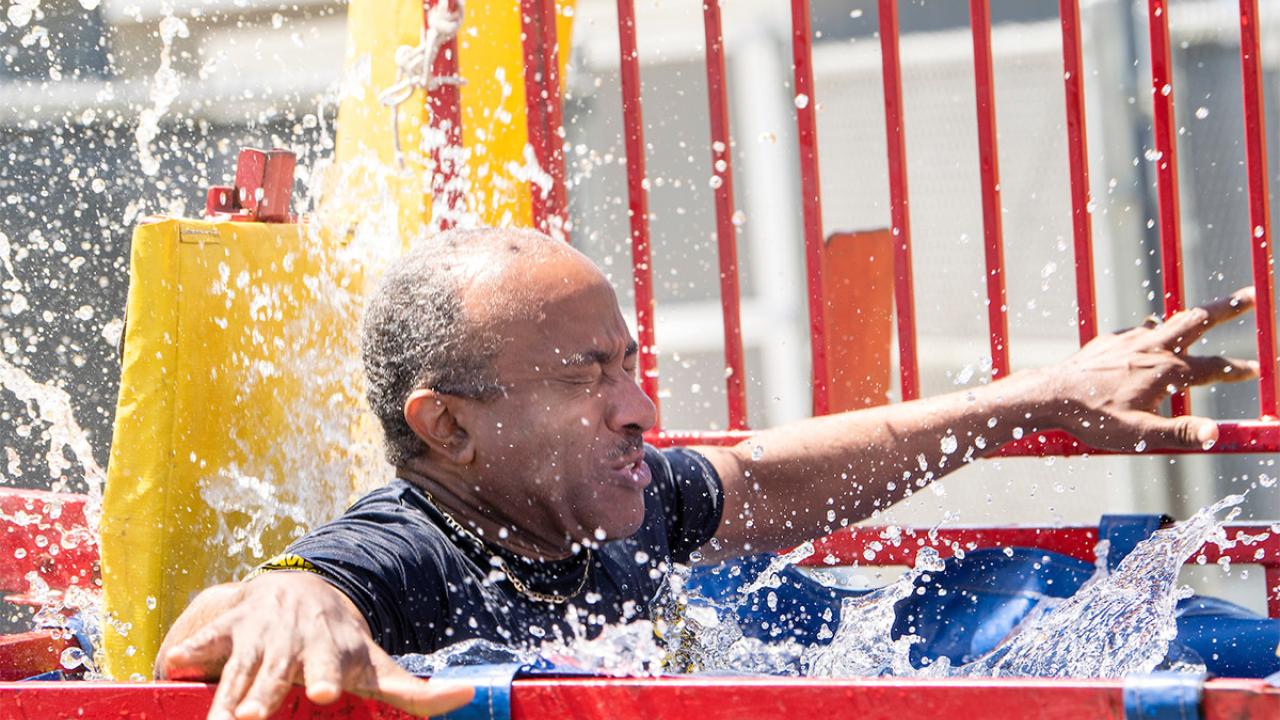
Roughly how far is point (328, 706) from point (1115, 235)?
177 inches

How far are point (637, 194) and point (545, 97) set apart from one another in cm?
29

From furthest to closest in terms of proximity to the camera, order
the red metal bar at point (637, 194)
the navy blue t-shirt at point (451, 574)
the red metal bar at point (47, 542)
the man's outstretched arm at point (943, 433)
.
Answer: the red metal bar at point (637, 194), the red metal bar at point (47, 542), the man's outstretched arm at point (943, 433), the navy blue t-shirt at point (451, 574)

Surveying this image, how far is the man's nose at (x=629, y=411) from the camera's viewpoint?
2256 millimetres

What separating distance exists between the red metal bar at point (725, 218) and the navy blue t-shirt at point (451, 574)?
1.80ft

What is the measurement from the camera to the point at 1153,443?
272 cm

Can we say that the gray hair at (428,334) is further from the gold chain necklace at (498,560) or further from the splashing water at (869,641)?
the splashing water at (869,641)

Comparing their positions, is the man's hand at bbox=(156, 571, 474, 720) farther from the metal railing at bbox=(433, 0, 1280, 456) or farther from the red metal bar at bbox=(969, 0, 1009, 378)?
the red metal bar at bbox=(969, 0, 1009, 378)

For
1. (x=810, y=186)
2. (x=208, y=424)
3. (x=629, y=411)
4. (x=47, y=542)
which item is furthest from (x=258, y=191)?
(x=810, y=186)

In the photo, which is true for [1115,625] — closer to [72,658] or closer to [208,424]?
[208,424]

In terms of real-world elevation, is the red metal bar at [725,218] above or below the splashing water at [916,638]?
above

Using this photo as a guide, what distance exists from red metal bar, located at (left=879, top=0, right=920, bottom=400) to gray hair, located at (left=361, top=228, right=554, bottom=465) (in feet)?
2.88

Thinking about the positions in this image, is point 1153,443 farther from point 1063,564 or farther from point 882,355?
point 882,355

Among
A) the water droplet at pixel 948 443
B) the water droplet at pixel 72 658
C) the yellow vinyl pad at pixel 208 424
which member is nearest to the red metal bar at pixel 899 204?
the water droplet at pixel 948 443

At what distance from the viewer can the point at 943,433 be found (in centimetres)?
270
